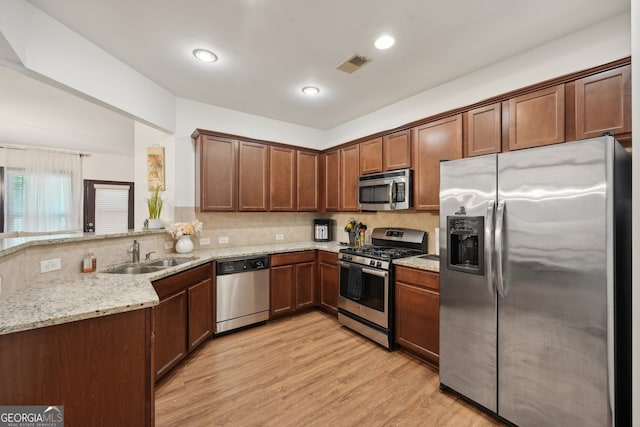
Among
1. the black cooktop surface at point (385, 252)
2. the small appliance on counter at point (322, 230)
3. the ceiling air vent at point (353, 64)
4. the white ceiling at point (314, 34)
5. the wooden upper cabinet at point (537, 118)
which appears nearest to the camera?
the white ceiling at point (314, 34)

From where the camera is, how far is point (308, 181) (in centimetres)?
407

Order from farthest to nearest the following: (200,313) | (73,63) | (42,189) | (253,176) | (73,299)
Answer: (42,189)
(253,176)
(200,313)
(73,63)
(73,299)

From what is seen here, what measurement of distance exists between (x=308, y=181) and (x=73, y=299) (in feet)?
9.83

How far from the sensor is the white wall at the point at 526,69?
1.91 meters

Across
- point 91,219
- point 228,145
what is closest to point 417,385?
point 228,145

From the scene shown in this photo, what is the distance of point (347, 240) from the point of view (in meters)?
4.19

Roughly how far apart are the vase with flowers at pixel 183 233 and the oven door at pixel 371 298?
5.73 ft

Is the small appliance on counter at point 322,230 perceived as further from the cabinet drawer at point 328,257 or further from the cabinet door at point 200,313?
the cabinet door at point 200,313

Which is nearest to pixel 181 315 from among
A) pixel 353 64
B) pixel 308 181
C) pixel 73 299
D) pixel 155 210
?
pixel 73 299

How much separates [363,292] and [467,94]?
2292 mm

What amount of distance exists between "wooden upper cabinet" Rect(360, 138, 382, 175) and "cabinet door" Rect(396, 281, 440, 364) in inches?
57.2

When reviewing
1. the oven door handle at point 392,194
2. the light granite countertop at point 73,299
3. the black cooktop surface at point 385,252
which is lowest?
the light granite countertop at point 73,299

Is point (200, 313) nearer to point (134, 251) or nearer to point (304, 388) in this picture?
point (134, 251)

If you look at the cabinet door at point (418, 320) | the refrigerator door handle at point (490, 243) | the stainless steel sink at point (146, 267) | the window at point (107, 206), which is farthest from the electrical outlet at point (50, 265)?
the window at point (107, 206)
